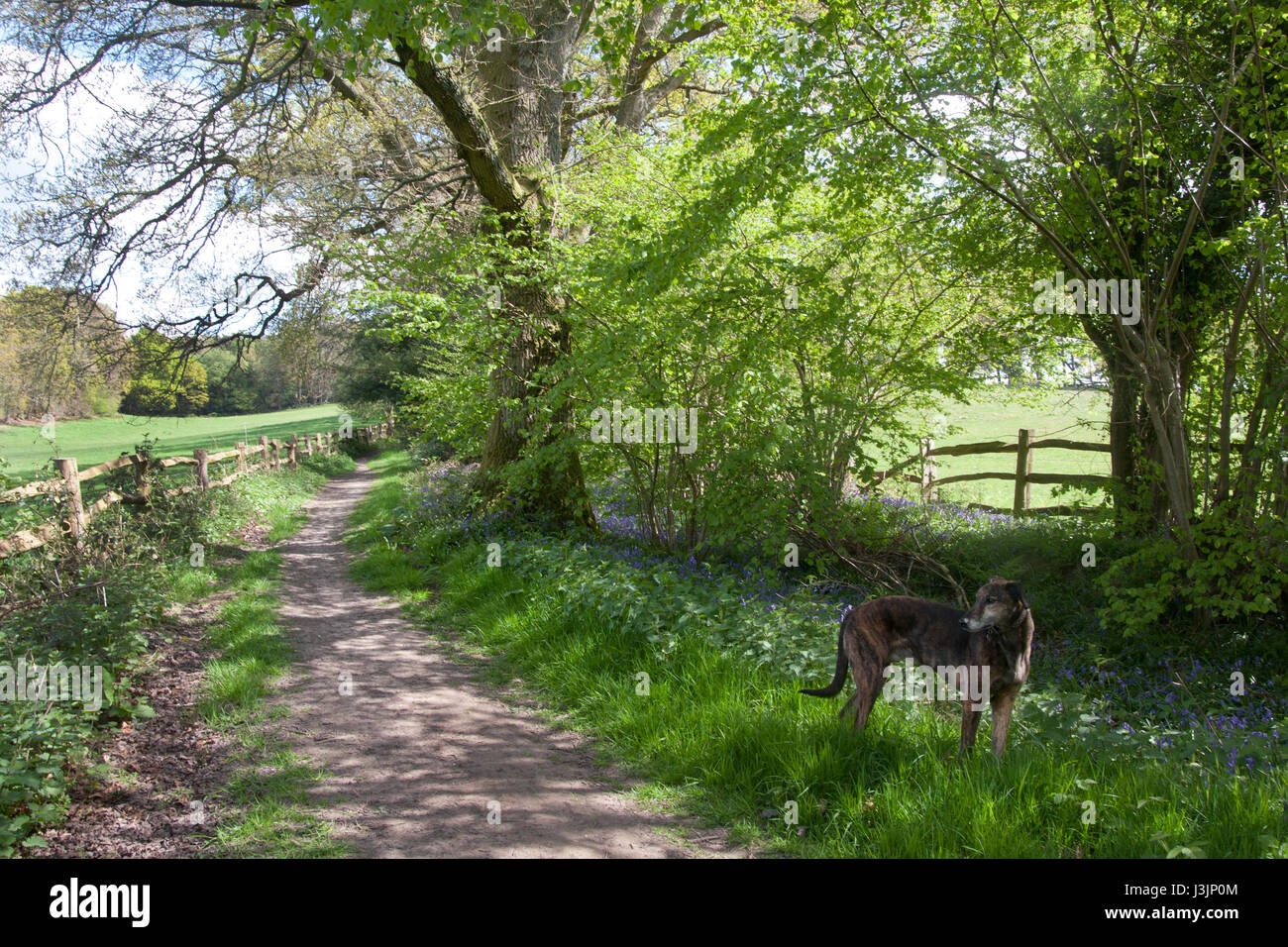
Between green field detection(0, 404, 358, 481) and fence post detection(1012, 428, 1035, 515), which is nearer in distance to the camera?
fence post detection(1012, 428, 1035, 515)

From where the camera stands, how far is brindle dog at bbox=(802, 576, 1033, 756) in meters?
3.94

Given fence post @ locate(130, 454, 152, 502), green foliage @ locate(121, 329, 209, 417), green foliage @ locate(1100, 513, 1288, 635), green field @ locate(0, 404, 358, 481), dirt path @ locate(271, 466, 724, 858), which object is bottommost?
dirt path @ locate(271, 466, 724, 858)

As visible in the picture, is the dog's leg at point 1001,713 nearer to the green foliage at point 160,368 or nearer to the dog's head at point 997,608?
the dog's head at point 997,608

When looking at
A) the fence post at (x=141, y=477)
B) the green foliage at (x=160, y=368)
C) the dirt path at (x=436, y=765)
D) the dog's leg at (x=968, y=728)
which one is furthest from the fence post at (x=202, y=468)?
the dog's leg at (x=968, y=728)

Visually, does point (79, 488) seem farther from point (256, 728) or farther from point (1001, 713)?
point (1001, 713)

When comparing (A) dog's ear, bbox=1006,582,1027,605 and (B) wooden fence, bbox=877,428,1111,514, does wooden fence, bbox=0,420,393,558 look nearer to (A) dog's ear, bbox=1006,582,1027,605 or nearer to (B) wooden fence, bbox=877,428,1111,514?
(A) dog's ear, bbox=1006,582,1027,605

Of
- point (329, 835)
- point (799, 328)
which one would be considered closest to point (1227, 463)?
point (799, 328)

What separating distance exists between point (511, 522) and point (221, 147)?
6986 millimetres

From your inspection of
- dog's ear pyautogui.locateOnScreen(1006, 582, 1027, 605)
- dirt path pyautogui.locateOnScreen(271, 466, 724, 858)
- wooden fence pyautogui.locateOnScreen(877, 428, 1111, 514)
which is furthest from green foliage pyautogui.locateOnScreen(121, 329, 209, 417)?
dog's ear pyautogui.locateOnScreen(1006, 582, 1027, 605)

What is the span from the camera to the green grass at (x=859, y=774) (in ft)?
11.1

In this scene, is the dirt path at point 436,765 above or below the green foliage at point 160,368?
below

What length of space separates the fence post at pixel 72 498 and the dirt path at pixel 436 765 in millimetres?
2900

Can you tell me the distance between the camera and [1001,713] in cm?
409

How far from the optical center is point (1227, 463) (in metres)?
7.60
